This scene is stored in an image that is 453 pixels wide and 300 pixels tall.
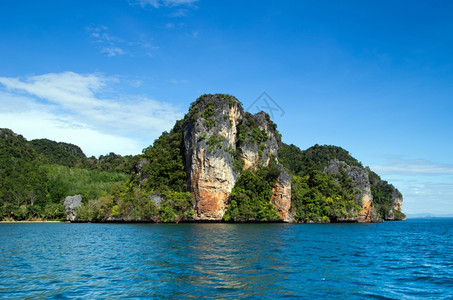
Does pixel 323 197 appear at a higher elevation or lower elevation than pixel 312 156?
lower

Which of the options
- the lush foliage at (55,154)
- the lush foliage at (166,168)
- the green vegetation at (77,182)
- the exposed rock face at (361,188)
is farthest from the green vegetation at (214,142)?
the lush foliage at (55,154)

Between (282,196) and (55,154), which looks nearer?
(282,196)

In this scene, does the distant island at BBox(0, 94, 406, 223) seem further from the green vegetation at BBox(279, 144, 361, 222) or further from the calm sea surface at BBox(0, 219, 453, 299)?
the calm sea surface at BBox(0, 219, 453, 299)

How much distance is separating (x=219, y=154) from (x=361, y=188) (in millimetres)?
42834

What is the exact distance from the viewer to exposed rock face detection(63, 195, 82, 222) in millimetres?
81119

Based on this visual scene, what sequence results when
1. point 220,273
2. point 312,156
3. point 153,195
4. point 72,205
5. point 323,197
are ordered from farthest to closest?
point 312,156, point 72,205, point 323,197, point 153,195, point 220,273

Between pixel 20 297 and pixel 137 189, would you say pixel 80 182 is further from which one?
pixel 20 297

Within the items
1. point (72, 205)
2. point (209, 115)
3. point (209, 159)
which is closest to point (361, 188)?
point (209, 159)

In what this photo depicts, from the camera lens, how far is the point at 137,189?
72.2 metres

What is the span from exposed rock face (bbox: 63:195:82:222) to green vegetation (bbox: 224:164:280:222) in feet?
126

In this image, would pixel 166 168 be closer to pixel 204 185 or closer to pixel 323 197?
pixel 204 185

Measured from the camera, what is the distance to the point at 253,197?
70688mm

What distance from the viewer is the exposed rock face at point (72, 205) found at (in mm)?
81119

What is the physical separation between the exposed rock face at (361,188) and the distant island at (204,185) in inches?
10.4
